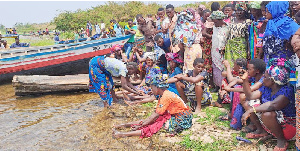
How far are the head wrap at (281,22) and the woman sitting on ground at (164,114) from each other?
1.68 meters

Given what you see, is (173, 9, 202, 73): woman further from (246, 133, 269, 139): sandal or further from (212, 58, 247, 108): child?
(246, 133, 269, 139): sandal

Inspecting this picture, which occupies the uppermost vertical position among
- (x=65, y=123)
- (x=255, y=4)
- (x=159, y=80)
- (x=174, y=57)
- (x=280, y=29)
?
(x=255, y=4)

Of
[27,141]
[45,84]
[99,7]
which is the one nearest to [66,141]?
[27,141]

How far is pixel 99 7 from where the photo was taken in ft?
117

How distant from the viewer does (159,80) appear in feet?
12.9

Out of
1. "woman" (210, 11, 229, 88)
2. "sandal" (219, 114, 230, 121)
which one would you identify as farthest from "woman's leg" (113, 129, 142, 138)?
"woman" (210, 11, 229, 88)

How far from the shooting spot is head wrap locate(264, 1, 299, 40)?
3.51m

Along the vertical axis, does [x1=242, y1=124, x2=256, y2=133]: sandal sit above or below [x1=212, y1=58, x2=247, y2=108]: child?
below

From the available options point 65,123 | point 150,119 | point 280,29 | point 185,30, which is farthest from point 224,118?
point 65,123

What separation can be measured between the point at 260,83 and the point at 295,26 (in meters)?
0.88

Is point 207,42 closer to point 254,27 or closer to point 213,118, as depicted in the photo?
point 254,27

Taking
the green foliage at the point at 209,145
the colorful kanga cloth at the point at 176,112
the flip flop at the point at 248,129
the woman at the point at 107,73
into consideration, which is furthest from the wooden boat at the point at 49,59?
the flip flop at the point at 248,129

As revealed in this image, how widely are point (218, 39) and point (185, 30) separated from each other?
0.69m

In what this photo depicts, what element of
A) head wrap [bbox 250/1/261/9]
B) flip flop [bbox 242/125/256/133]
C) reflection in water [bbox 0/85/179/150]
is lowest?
reflection in water [bbox 0/85/179/150]
